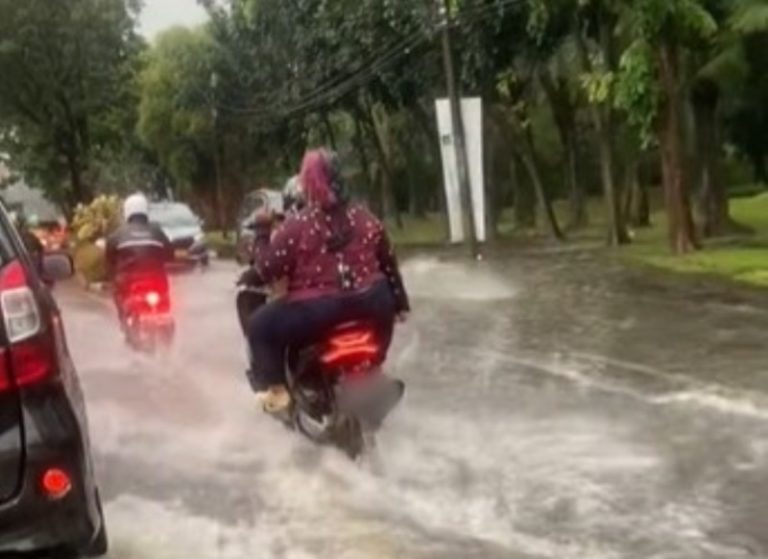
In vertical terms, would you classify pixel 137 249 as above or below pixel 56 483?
below

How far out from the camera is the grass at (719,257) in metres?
25.1

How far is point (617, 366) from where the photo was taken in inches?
582

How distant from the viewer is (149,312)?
1659 centimetres

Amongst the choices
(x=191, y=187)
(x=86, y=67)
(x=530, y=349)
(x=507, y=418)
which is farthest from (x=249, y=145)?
(x=507, y=418)

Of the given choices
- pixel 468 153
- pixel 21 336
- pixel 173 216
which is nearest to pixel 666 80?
pixel 468 153

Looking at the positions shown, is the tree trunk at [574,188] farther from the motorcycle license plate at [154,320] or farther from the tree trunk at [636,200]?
the motorcycle license plate at [154,320]

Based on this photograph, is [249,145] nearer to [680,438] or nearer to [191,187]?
[191,187]

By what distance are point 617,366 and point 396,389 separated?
5.47 meters

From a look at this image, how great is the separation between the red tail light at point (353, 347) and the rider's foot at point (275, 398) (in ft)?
1.75

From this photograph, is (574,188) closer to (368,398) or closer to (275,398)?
(275,398)

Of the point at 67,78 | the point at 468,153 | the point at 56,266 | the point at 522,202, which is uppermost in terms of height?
the point at 67,78

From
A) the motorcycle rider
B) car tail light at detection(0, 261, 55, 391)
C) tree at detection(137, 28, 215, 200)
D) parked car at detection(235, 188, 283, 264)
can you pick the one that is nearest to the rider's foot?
parked car at detection(235, 188, 283, 264)

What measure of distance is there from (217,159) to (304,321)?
2567 inches

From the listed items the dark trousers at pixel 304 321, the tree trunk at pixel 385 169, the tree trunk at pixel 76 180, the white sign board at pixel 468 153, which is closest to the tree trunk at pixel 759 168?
the tree trunk at pixel 385 169
